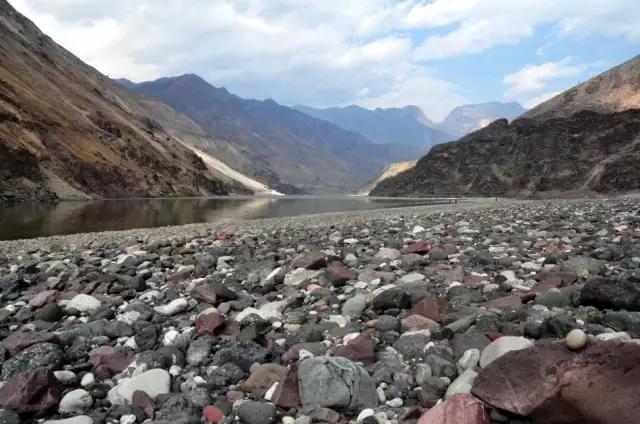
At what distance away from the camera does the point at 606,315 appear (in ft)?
18.0

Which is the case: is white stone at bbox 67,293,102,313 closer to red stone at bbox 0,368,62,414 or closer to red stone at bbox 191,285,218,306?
red stone at bbox 191,285,218,306

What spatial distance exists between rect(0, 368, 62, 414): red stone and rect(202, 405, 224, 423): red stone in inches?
62.8

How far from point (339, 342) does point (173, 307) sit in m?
3.24

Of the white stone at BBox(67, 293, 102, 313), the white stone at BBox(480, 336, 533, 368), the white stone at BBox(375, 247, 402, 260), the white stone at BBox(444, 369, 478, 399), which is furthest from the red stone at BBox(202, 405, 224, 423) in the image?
the white stone at BBox(375, 247, 402, 260)

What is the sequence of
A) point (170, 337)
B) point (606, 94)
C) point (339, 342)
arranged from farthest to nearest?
1. point (606, 94)
2. point (170, 337)
3. point (339, 342)

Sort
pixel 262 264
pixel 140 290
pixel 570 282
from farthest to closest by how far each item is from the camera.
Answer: pixel 262 264 → pixel 140 290 → pixel 570 282

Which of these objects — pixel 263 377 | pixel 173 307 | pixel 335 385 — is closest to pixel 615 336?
pixel 335 385

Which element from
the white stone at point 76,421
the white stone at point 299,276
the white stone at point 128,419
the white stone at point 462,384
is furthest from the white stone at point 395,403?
the white stone at point 299,276

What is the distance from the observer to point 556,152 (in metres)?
131

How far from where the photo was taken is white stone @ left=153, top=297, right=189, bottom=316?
7965mm

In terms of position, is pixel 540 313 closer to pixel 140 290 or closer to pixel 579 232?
pixel 140 290

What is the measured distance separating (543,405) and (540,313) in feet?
8.40

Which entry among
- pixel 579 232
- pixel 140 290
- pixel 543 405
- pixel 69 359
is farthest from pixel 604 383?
pixel 579 232

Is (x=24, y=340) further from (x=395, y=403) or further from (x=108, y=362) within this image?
(x=395, y=403)
